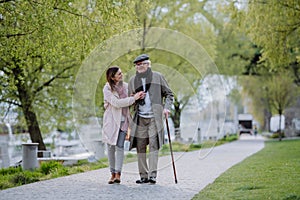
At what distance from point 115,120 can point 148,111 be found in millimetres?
597

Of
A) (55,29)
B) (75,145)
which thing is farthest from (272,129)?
(55,29)

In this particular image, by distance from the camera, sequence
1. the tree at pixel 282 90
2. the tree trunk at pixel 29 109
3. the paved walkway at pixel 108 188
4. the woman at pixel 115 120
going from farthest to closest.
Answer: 1. the tree at pixel 282 90
2. the tree trunk at pixel 29 109
3. the woman at pixel 115 120
4. the paved walkway at pixel 108 188

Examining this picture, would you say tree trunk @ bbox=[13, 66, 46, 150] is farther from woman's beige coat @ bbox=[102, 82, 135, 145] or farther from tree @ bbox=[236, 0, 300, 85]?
woman's beige coat @ bbox=[102, 82, 135, 145]

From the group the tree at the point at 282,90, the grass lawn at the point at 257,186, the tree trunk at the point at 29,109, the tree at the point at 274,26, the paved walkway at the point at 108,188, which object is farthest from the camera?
the tree at the point at 282,90

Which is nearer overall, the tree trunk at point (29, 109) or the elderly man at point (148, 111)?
the elderly man at point (148, 111)

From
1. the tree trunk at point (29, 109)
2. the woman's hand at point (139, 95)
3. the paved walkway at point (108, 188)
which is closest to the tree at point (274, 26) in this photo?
the paved walkway at point (108, 188)

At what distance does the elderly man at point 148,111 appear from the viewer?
30.6 ft

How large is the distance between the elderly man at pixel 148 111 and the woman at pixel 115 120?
0.18 m

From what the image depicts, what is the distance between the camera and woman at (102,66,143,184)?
9.30 m

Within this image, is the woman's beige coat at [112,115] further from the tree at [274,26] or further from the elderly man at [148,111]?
the tree at [274,26]

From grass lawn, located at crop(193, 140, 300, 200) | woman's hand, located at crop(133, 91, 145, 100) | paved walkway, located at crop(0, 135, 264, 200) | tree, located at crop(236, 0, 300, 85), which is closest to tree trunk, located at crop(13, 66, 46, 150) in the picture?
paved walkway, located at crop(0, 135, 264, 200)

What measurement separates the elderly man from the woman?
0.18m

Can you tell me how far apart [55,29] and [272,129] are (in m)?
54.5

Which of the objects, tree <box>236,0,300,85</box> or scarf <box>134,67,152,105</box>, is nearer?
scarf <box>134,67,152,105</box>
